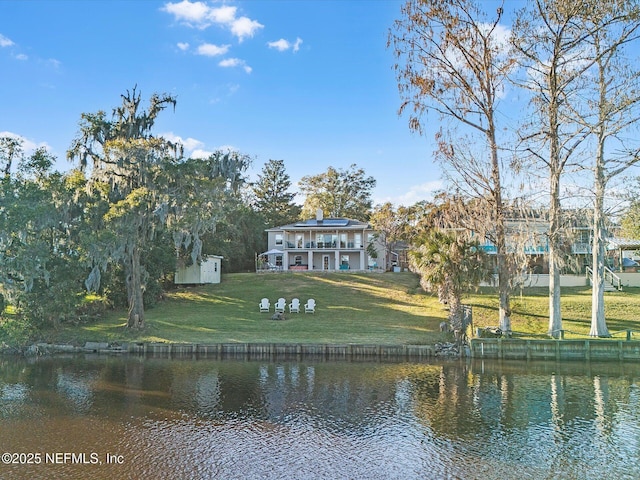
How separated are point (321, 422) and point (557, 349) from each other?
1373 cm

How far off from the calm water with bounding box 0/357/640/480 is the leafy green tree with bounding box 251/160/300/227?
41.2 m

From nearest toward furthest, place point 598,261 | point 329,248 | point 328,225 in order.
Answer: point 598,261, point 329,248, point 328,225

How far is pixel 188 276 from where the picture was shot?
3828cm

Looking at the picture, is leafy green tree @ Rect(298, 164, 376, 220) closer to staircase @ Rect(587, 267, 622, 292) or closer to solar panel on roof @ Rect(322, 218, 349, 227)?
solar panel on roof @ Rect(322, 218, 349, 227)

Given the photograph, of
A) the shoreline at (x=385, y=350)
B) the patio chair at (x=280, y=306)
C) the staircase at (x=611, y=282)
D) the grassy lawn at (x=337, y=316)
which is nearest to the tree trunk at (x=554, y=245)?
the grassy lawn at (x=337, y=316)

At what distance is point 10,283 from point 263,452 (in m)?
18.6

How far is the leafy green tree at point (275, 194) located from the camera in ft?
198

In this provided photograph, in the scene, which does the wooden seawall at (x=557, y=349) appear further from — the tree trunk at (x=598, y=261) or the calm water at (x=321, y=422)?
the tree trunk at (x=598, y=261)

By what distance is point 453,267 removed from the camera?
23.7m

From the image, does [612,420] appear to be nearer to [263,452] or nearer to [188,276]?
[263,452]

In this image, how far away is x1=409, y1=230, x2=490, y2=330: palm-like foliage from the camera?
23.5 m

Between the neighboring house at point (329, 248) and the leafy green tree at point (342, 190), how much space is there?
51.0 ft

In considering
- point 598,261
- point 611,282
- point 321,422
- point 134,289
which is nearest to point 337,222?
point 611,282

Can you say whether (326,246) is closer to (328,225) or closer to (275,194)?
(328,225)
